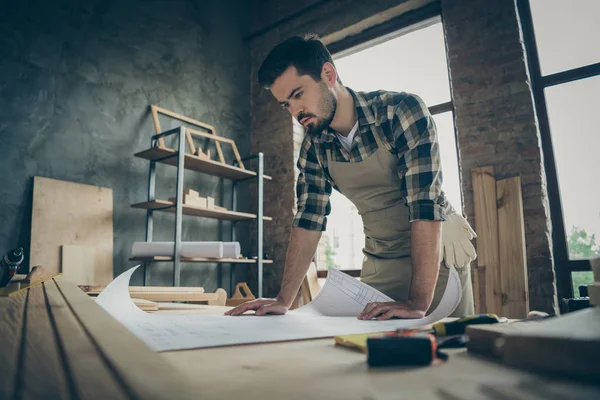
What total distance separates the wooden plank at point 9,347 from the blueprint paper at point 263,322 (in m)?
0.13

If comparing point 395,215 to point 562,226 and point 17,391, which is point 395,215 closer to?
point 17,391

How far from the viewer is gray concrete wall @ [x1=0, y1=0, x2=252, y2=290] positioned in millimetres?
2969

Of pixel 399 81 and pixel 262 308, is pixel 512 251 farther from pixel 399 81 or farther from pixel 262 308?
pixel 262 308

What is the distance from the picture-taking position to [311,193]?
1.54 m

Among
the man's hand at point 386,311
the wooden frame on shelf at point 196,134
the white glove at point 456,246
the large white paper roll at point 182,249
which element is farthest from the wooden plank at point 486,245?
the wooden frame on shelf at point 196,134

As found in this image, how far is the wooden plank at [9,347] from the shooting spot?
0.28 m

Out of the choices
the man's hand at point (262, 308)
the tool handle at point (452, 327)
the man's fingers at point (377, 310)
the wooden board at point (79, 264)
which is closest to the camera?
the tool handle at point (452, 327)

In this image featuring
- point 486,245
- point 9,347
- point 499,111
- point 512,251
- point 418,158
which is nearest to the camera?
point 9,347

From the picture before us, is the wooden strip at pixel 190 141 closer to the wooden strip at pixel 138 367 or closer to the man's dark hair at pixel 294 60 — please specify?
the man's dark hair at pixel 294 60

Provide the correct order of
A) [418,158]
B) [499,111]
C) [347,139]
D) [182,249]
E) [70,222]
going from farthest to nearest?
1. [182,249]
2. [499,111]
3. [70,222]
4. [347,139]
5. [418,158]

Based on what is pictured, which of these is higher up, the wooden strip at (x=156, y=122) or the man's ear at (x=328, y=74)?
the wooden strip at (x=156, y=122)

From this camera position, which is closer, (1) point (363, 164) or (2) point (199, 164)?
(1) point (363, 164)

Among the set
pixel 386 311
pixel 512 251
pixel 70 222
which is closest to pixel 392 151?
pixel 386 311

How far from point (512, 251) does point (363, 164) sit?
186 centimetres
